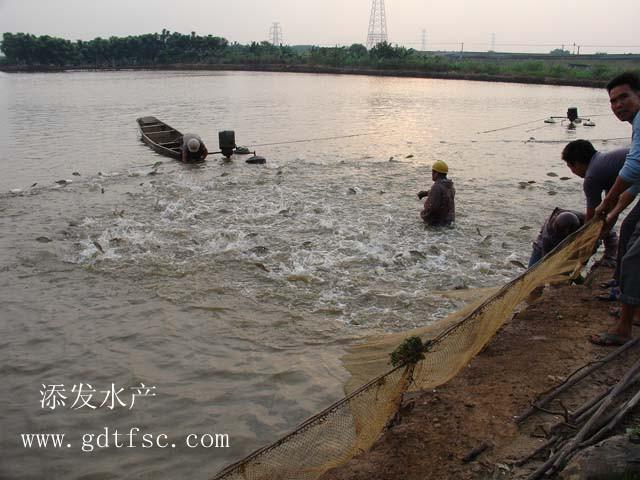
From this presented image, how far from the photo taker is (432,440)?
3.66m

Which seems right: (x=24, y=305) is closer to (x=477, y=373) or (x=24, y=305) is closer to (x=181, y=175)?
(x=477, y=373)

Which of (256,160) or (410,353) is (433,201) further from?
(256,160)

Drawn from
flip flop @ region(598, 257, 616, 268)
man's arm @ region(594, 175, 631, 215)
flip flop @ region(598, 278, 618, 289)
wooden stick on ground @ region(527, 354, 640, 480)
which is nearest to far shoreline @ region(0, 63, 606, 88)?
flip flop @ region(598, 257, 616, 268)

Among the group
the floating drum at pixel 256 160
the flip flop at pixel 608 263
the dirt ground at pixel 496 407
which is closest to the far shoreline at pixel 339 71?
the floating drum at pixel 256 160

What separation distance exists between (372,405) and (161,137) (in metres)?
19.9

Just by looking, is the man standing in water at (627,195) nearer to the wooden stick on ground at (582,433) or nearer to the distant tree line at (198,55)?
the wooden stick on ground at (582,433)

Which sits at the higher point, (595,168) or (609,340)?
(595,168)

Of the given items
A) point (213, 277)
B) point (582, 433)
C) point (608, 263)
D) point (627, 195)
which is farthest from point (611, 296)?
point (213, 277)

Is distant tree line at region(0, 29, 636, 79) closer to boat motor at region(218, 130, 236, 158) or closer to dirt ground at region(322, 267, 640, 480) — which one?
boat motor at region(218, 130, 236, 158)

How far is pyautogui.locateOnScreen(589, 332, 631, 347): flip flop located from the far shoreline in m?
58.1

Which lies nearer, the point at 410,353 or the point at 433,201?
the point at 410,353

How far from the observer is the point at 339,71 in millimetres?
Result: 88500

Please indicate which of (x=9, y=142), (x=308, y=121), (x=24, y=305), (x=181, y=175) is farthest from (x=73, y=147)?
(x=24, y=305)

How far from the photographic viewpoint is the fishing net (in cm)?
322
